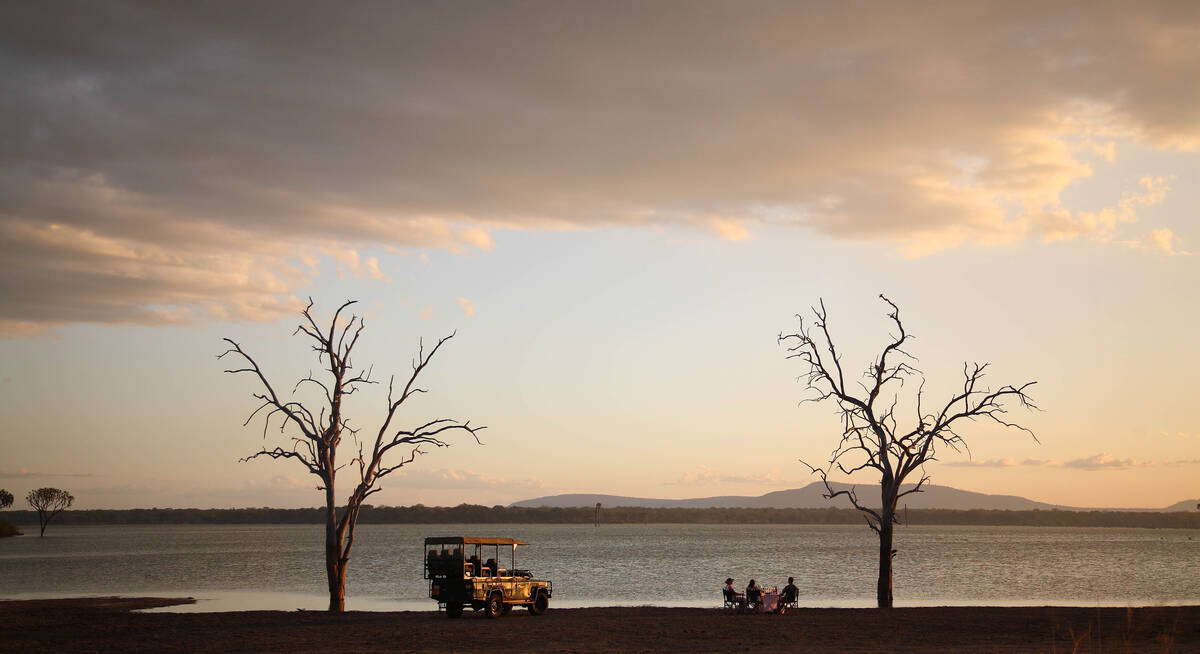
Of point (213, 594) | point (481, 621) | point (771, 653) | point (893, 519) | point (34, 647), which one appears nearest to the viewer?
point (771, 653)

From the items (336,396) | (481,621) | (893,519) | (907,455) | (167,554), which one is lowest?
(167,554)

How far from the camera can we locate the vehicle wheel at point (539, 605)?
3384 centimetres

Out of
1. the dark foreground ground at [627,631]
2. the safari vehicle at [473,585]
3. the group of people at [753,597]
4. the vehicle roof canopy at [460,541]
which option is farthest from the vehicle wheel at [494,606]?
the group of people at [753,597]

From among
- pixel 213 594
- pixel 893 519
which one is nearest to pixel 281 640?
pixel 893 519

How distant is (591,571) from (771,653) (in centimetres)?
4613

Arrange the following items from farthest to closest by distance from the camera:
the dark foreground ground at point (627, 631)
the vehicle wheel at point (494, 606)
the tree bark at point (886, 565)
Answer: the tree bark at point (886, 565) < the vehicle wheel at point (494, 606) < the dark foreground ground at point (627, 631)

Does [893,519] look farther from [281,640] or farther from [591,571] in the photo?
[591,571]

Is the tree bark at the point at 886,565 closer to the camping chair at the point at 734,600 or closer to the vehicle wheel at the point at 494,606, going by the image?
the camping chair at the point at 734,600

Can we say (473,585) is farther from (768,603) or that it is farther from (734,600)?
(768,603)

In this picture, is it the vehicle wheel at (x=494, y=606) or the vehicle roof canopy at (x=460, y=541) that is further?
the vehicle wheel at (x=494, y=606)

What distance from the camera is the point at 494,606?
107 feet

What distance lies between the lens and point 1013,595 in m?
46.7

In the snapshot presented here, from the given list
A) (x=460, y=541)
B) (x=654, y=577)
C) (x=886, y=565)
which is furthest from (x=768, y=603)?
(x=654, y=577)

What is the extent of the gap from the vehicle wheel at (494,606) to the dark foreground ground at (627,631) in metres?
1.02
